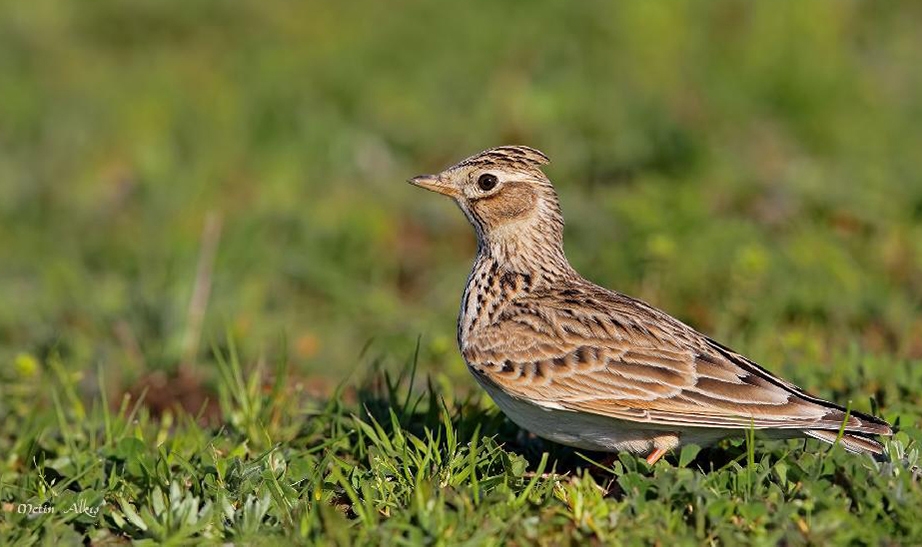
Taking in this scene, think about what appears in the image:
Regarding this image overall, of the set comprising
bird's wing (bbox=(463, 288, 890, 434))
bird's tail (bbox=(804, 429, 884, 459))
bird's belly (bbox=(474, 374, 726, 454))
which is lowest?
bird's belly (bbox=(474, 374, 726, 454))

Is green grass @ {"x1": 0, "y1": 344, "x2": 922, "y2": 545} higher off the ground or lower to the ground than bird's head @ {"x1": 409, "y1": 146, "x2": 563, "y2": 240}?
lower

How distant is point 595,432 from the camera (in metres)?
5.77

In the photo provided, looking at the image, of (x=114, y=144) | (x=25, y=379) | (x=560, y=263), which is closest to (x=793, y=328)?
(x=560, y=263)

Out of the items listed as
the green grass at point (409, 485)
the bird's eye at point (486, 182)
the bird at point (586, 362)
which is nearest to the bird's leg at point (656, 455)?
the bird at point (586, 362)

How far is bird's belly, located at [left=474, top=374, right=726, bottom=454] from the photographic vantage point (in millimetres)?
5719

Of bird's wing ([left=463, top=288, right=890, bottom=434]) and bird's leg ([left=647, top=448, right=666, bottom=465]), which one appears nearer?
bird's wing ([left=463, top=288, right=890, bottom=434])

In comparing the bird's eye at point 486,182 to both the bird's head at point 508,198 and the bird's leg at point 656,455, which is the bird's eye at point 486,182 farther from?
the bird's leg at point 656,455

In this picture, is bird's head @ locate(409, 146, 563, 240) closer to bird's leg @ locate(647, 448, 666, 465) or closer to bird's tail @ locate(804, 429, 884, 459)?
bird's leg @ locate(647, 448, 666, 465)

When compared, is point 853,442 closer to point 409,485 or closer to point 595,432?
point 595,432

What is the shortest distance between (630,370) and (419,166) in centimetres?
549

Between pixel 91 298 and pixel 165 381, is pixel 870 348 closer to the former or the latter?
pixel 165 381

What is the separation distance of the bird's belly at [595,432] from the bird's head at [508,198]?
1.03 metres

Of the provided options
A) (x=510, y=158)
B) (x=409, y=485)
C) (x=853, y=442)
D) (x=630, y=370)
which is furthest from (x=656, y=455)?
(x=510, y=158)

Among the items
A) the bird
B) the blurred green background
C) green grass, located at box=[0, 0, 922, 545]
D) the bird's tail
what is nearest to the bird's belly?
the bird
